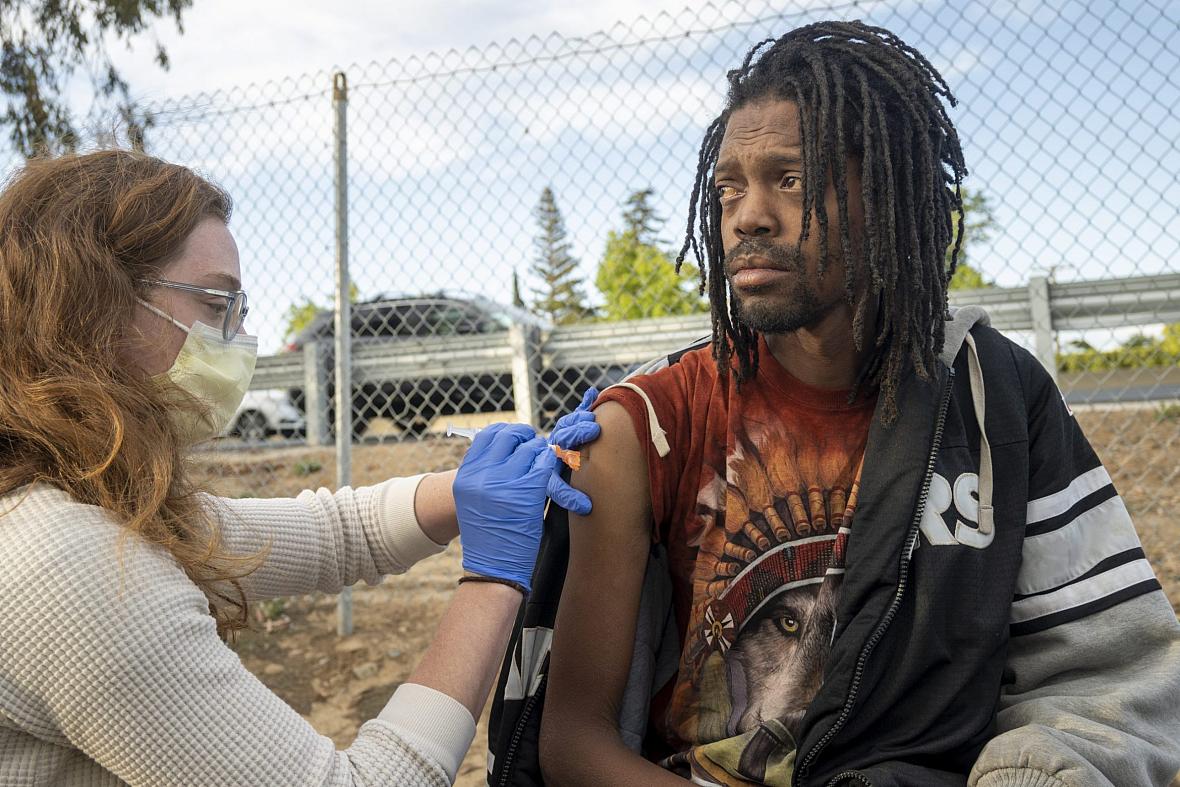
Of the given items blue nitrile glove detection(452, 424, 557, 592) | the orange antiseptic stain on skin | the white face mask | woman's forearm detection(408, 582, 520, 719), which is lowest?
woman's forearm detection(408, 582, 520, 719)

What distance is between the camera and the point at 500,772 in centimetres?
186

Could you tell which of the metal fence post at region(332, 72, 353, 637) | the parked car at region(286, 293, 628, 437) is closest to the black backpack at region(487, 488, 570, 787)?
the metal fence post at region(332, 72, 353, 637)

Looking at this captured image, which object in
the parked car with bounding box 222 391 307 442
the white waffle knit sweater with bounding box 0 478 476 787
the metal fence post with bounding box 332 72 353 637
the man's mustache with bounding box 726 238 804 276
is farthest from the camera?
the parked car with bounding box 222 391 307 442

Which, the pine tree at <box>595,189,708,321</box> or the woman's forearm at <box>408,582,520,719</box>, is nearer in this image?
the woman's forearm at <box>408,582,520,719</box>

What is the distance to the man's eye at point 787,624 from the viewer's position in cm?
184

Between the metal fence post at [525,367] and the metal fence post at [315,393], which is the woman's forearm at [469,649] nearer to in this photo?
the metal fence post at [525,367]

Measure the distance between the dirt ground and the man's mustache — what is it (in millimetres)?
2250

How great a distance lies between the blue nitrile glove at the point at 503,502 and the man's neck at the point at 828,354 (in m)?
0.55

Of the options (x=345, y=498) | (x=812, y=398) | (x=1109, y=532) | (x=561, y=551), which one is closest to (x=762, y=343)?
(x=812, y=398)

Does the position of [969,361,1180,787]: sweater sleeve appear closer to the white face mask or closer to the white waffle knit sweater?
the white waffle knit sweater

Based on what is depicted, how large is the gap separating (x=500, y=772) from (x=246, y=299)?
1.02 metres

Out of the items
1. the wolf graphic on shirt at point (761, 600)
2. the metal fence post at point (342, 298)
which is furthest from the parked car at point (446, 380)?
the wolf graphic on shirt at point (761, 600)

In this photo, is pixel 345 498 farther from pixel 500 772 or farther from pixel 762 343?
pixel 762 343

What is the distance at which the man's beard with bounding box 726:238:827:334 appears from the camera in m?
1.90
